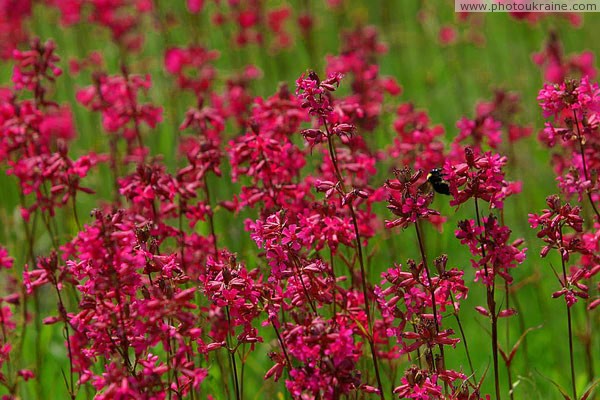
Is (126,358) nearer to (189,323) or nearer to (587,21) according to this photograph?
(189,323)

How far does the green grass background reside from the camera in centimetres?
530

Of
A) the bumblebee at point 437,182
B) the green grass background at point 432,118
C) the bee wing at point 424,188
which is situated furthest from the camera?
the green grass background at point 432,118

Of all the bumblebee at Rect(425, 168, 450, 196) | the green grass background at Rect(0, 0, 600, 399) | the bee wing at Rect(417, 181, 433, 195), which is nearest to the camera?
the bee wing at Rect(417, 181, 433, 195)

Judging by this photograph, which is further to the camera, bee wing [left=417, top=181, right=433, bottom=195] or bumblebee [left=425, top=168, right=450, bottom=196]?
bumblebee [left=425, top=168, right=450, bottom=196]

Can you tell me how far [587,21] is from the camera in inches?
429

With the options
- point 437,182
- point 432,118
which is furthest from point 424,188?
point 432,118

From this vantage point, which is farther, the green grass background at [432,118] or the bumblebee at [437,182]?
the green grass background at [432,118]

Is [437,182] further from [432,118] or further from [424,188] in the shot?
[432,118]

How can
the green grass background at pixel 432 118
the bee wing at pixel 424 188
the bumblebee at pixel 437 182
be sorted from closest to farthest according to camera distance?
the bee wing at pixel 424 188 → the bumblebee at pixel 437 182 → the green grass background at pixel 432 118

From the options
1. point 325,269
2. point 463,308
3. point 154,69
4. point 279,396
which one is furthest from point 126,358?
point 154,69

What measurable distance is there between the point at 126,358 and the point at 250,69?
4.73m

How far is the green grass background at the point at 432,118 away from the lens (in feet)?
17.4

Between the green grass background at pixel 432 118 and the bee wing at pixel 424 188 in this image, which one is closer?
the bee wing at pixel 424 188

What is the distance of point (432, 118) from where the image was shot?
881 centimetres
